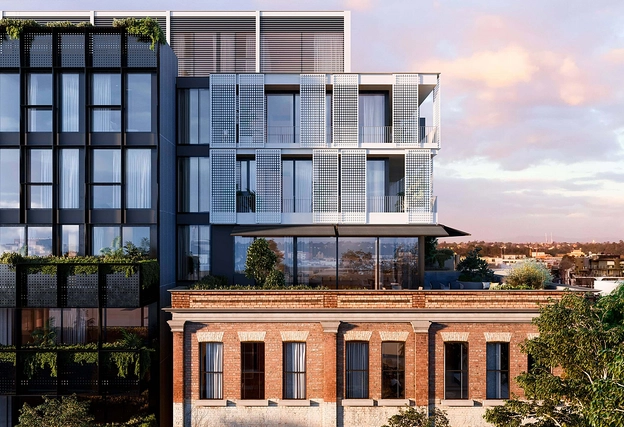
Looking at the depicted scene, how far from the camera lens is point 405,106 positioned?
20.0m

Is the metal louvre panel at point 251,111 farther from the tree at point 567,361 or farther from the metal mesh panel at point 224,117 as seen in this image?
the tree at point 567,361

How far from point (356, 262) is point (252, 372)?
7.12 meters

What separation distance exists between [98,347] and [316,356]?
862 cm

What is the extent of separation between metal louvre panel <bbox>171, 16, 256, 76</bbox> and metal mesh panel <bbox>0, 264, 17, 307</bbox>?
14.4m

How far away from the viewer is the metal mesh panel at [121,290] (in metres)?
16.3

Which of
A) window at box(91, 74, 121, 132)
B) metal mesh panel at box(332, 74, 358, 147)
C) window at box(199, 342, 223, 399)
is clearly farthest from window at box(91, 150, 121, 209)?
metal mesh panel at box(332, 74, 358, 147)

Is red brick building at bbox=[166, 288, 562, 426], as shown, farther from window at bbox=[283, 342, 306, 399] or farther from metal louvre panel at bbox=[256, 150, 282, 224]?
metal louvre panel at bbox=[256, 150, 282, 224]

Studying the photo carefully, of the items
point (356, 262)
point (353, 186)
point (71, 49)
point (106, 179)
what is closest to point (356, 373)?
point (356, 262)

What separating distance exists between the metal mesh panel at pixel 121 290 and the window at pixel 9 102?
26.9 ft

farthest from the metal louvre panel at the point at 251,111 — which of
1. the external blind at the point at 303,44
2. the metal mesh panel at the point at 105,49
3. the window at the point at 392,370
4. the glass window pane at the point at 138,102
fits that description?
the window at the point at 392,370

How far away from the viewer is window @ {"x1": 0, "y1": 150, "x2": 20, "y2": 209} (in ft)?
58.6

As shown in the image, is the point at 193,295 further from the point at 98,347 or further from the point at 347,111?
the point at 347,111

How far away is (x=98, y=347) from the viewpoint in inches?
634

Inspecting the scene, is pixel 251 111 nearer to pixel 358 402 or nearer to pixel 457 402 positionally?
pixel 358 402
